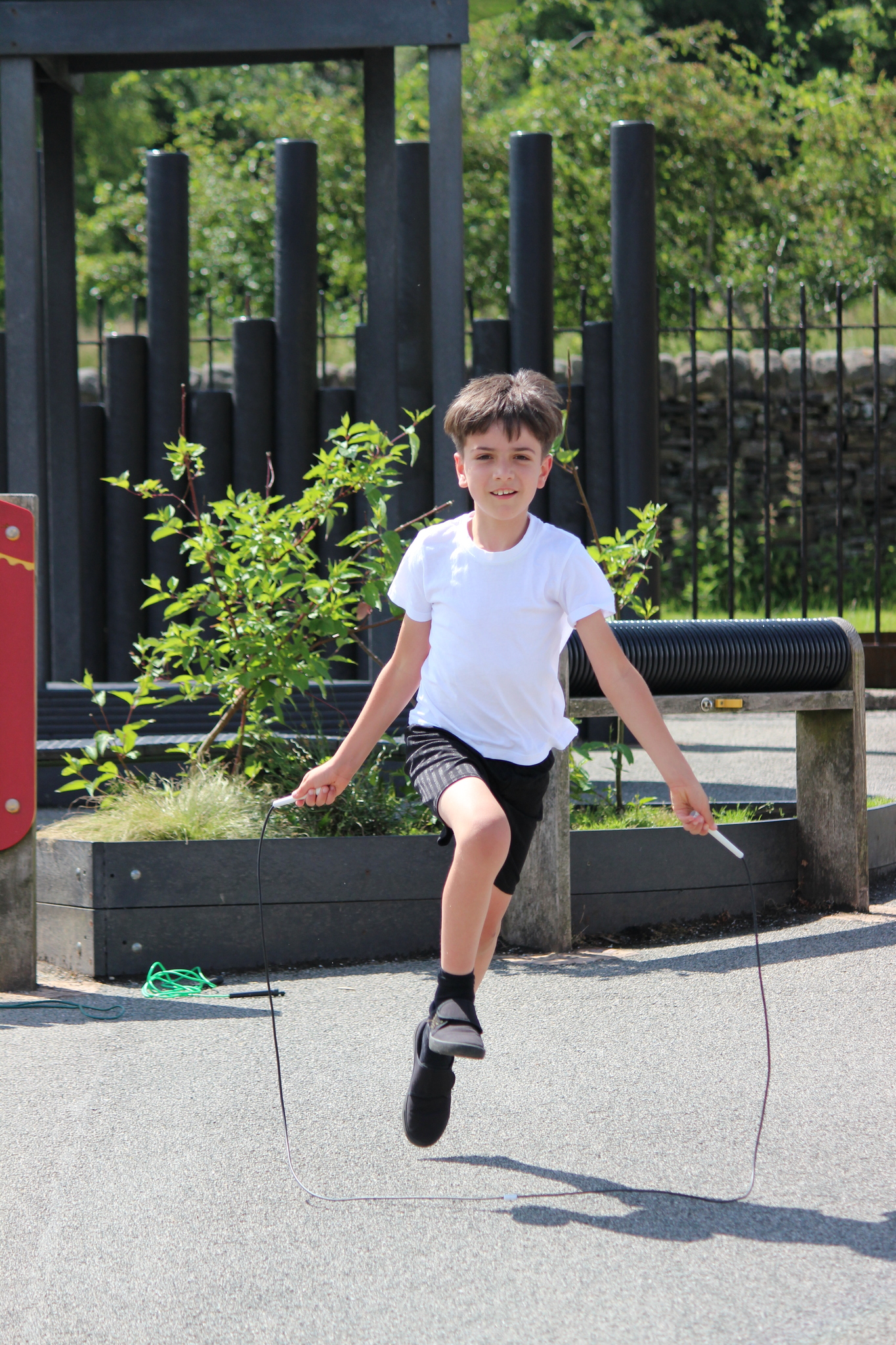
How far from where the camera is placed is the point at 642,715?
115 inches

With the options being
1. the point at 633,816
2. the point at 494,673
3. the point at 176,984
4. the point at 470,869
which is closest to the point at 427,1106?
the point at 470,869

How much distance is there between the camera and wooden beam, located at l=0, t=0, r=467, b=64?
6.58 metres

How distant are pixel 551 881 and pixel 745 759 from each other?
3.55m

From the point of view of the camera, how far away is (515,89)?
23.9m

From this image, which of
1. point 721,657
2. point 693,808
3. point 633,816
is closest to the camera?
point 693,808

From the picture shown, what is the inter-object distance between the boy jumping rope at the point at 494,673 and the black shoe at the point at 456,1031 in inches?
0.8

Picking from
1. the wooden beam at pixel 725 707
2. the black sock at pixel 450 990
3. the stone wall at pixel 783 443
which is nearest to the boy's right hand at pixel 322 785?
the black sock at pixel 450 990

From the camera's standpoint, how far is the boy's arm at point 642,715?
2.83 metres

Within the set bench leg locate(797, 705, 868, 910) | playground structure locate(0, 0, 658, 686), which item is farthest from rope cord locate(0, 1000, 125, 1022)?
playground structure locate(0, 0, 658, 686)

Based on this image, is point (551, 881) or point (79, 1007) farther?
point (551, 881)

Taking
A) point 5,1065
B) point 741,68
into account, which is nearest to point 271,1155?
point 5,1065

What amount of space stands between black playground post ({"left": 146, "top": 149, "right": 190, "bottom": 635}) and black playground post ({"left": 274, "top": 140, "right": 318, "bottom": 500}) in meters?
0.51

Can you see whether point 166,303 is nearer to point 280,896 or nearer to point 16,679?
point 16,679

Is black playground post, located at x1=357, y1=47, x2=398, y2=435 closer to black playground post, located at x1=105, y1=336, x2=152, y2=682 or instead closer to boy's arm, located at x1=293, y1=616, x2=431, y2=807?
black playground post, located at x1=105, y1=336, x2=152, y2=682
